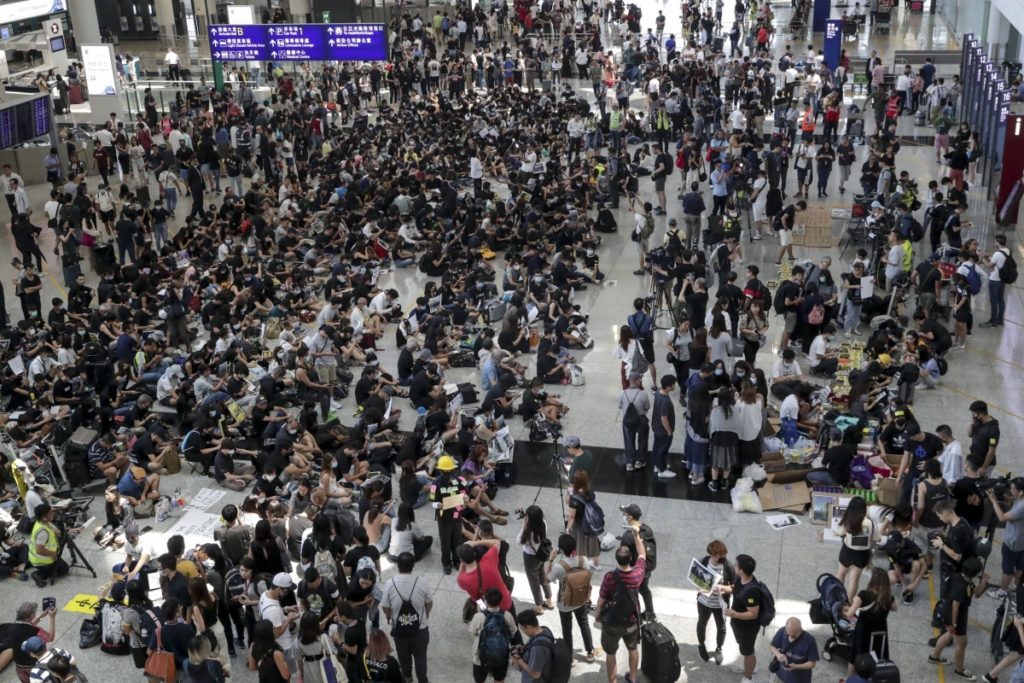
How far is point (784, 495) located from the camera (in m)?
13.4

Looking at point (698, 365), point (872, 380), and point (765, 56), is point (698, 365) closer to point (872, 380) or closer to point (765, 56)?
point (872, 380)

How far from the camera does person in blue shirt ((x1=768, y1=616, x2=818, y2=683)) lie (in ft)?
30.2

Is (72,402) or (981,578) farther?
(72,402)

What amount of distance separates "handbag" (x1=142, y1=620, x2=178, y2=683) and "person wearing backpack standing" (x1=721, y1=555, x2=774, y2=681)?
5.20 metres

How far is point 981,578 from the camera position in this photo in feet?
36.0

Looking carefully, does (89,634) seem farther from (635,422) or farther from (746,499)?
(746,499)

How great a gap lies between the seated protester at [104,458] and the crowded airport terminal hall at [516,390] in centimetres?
13

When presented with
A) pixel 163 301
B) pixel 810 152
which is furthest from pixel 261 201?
pixel 810 152

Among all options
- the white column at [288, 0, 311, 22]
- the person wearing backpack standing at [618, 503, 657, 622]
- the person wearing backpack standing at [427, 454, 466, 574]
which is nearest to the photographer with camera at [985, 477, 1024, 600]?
the person wearing backpack standing at [618, 503, 657, 622]

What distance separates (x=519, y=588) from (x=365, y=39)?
949 inches

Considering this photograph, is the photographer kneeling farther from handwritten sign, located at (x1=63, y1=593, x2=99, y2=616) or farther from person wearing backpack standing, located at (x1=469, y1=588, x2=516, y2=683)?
person wearing backpack standing, located at (x1=469, y1=588, x2=516, y2=683)

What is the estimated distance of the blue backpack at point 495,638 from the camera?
962 centimetres

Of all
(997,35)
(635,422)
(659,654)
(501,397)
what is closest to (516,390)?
(501,397)

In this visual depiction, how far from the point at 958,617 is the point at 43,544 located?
9.95m
